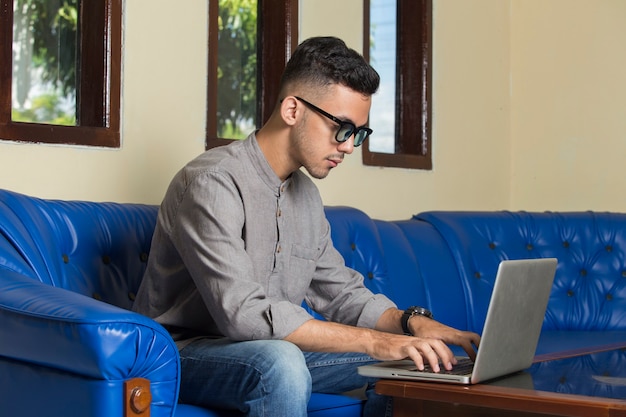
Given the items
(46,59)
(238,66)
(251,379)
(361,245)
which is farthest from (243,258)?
(238,66)

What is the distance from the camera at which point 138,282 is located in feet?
9.31

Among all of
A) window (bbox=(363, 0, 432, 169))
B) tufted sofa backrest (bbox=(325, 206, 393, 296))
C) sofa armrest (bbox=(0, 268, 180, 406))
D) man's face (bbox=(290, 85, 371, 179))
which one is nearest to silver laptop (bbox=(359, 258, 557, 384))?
sofa armrest (bbox=(0, 268, 180, 406))

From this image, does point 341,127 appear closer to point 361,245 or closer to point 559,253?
point 361,245

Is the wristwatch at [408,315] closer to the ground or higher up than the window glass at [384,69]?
closer to the ground

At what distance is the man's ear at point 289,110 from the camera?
2.61 m

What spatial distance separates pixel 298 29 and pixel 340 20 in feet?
0.96

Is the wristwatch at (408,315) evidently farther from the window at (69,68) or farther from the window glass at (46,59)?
the window glass at (46,59)

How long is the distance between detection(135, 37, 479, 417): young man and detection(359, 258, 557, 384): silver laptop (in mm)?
57

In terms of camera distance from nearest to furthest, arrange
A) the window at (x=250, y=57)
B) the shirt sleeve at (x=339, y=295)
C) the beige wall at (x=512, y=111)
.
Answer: the shirt sleeve at (x=339, y=295)
the window at (x=250, y=57)
the beige wall at (x=512, y=111)

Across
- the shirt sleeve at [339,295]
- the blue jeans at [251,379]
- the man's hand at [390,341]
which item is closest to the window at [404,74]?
the shirt sleeve at [339,295]

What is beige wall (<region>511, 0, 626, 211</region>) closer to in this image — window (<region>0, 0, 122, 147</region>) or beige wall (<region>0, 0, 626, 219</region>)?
beige wall (<region>0, 0, 626, 219</region>)

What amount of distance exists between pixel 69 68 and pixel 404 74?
→ 6.17 ft

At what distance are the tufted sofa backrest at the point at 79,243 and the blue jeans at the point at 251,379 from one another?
44 cm

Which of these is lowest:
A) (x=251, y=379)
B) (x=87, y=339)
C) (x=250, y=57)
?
(x=251, y=379)
